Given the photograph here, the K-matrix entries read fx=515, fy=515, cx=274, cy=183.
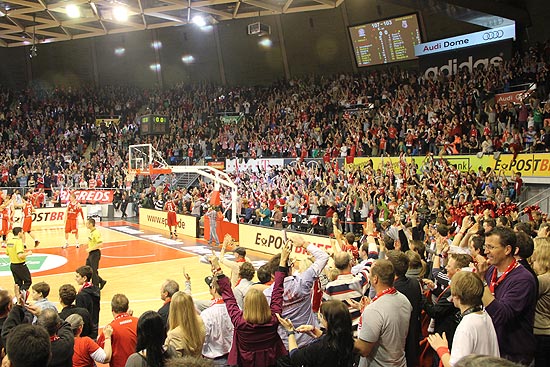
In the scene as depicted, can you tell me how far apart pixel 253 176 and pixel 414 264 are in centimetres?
2116

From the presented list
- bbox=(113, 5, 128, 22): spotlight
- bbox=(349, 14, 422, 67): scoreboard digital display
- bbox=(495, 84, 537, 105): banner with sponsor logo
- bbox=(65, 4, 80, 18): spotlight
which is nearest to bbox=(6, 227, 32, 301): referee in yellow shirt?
bbox=(495, 84, 537, 105): banner with sponsor logo

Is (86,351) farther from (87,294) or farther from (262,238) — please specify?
(262,238)

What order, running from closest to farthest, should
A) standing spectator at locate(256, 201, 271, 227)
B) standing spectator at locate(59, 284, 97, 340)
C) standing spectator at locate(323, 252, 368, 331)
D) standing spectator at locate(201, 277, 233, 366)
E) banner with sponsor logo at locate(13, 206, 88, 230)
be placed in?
1. standing spectator at locate(201, 277, 233, 366)
2. standing spectator at locate(323, 252, 368, 331)
3. standing spectator at locate(59, 284, 97, 340)
4. standing spectator at locate(256, 201, 271, 227)
5. banner with sponsor logo at locate(13, 206, 88, 230)

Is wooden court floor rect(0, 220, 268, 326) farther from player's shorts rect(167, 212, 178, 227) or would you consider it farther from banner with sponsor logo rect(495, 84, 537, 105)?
banner with sponsor logo rect(495, 84, 537, 105)

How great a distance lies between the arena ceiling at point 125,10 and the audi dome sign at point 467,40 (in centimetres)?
523

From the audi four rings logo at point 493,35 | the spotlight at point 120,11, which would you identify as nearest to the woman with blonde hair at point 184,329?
the audi four rings logo at point 493,35

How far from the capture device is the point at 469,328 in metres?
3.44

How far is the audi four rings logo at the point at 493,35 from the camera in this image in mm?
23906

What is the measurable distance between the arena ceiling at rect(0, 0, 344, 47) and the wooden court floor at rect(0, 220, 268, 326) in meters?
12.2

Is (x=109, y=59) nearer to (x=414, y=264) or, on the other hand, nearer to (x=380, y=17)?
(x=380, y=17)

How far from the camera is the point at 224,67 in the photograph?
38.4 meters

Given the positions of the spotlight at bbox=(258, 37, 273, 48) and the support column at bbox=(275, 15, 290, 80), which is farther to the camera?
the spotlight at bbox=(258, 37, 273, 48)

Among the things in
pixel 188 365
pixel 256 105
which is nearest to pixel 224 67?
pixel 256 105

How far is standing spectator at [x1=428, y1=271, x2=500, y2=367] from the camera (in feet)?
11.2
